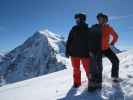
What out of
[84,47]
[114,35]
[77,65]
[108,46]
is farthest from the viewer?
[77,65]

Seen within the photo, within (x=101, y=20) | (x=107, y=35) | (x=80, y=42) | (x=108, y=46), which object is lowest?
(x=108, y=46)

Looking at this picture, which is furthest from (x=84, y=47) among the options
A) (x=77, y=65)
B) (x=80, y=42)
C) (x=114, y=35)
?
(x=114, y=35)

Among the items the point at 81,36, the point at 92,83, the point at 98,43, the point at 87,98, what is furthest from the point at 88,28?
the point at 87,98

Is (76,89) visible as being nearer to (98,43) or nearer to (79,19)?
(98,43)

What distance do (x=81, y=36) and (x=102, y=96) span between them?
8.60 feet

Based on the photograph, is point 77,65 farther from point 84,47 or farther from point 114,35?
point 114,35

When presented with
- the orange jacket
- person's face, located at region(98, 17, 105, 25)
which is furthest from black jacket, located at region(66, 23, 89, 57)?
the orange jacket

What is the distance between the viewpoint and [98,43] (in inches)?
309

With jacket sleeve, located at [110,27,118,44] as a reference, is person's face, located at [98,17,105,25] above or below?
above

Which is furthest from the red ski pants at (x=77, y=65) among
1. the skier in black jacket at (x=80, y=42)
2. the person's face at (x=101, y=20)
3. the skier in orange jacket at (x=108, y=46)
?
the person's face at (x=101, y=20)

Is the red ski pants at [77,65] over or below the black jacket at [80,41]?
below

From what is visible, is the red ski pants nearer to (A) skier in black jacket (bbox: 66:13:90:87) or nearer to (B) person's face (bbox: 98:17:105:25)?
(A) skier in black jacket (bbox: 66:13:90:87)

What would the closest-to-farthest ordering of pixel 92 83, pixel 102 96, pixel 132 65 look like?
pixel 102 96 → pixel 92 83 → pixel 132 65

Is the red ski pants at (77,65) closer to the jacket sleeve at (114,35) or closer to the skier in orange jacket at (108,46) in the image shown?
the skier in orange jacket at (108,46)
